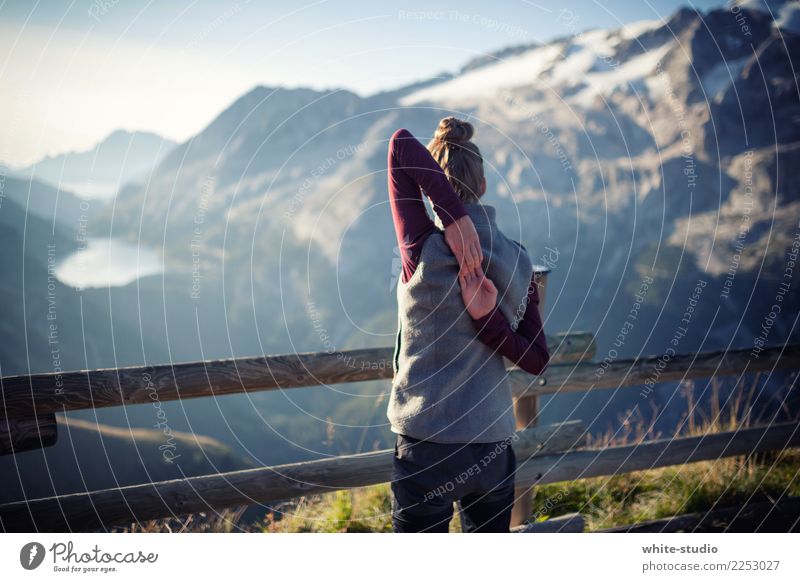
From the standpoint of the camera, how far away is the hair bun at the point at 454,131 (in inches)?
82.4

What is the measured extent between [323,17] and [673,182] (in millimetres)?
81076

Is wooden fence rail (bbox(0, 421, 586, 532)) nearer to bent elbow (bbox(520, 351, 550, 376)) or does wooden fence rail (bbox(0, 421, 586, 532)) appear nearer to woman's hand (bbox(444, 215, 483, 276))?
bent elbow (bbox(520, 351, 550, 376))

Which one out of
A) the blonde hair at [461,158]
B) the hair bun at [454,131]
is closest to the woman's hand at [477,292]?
the blonde hair at [461,158]

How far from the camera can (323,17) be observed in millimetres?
3887

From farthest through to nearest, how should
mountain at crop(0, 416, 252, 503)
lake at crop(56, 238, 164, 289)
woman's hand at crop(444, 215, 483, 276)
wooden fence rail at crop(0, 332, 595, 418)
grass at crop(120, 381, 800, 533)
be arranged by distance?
mountain at crop(0, 416, 252, 503)
lake at crop(56, 238, 164, 289)
grass at crop(120, 381, 800, 533)
wooden fence rail at crop(0, 332, 595, 418)
woman's hand at crop(444, 215, 483, 276)

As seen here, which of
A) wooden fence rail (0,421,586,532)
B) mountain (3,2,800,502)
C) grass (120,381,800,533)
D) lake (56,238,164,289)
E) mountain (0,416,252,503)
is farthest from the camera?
mountain (3,2,800,502)

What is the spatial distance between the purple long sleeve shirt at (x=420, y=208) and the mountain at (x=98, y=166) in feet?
4.73

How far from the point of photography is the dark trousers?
2.10 meters

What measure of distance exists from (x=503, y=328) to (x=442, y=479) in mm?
543

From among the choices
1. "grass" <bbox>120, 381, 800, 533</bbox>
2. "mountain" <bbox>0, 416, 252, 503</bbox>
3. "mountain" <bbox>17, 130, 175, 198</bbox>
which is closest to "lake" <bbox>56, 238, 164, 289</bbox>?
"mountain" <bbox>17, 130, 175, 198</bbox>

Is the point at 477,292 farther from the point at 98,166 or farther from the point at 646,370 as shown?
the point at 646,370

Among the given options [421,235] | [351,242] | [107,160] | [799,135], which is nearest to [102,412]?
[107,160]

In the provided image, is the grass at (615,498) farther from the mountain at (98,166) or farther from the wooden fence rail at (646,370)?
the mountain at (98,166)

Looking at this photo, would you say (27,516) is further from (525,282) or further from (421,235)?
(525,282)
